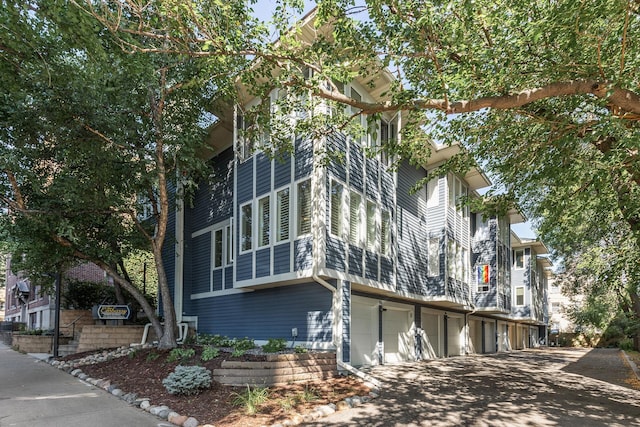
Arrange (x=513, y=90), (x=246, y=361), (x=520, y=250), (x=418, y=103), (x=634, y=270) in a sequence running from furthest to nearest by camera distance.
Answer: (x=520, y=250)
(x=634, y=270)
(x=246, y=361)
(x=513, y=90)
(x=418, y=103)

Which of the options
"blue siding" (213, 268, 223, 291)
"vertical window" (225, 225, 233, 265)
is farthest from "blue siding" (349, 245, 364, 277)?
"blue siding" (213, 268, 223, 291)

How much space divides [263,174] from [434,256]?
307 inches

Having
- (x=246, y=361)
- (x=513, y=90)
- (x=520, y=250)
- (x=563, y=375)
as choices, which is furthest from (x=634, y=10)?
(x=520, y=250)

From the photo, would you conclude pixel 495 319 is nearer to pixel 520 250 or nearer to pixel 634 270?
pixel 520 250

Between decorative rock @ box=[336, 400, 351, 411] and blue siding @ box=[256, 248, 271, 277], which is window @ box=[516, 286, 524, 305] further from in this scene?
decorative rock @ box=[336, 400, 351, 411]

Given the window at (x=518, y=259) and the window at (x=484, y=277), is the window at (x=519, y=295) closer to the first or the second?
the window at (x=518, y=259)

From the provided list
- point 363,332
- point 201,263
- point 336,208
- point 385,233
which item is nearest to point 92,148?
point 201,263

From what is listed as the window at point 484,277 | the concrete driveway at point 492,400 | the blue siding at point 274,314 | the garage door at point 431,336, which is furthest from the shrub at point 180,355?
the window at point 484,277

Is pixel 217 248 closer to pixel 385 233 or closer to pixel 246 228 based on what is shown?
pixel 246 228

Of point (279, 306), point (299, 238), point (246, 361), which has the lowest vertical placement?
point (246, 361)

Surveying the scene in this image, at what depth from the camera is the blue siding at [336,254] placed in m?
10.7

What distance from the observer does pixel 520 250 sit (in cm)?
2914

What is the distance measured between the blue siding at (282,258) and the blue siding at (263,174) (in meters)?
1.78

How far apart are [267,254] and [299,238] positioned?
1.28m
